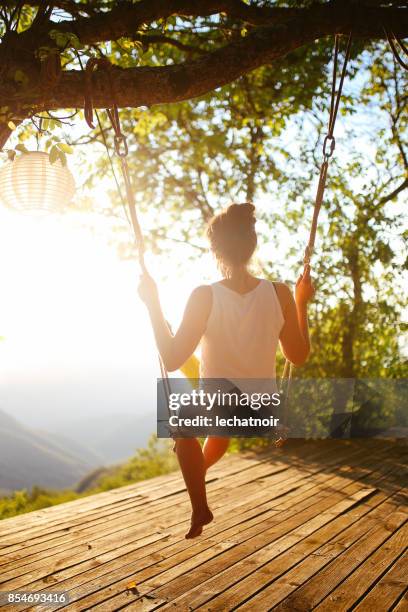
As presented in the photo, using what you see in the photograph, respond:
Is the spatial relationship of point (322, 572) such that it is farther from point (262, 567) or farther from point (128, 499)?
point (128, 499)

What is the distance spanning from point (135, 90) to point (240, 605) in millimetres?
2022

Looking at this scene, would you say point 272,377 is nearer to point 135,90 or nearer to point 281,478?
point 135,90

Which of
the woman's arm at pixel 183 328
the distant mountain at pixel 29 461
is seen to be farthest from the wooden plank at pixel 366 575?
the distant mountain at pixel 29 461

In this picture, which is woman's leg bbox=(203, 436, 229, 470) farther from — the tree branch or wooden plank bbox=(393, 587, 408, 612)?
the tree branch

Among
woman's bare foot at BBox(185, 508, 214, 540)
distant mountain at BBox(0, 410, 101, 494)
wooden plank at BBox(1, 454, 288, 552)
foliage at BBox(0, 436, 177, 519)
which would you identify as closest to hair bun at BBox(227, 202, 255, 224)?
woman's bare foot at BBox(185, 508, 214, 540)

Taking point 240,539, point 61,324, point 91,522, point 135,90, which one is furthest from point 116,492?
point 61,324

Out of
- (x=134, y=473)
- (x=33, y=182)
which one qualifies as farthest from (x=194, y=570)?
(x=134, y=473)

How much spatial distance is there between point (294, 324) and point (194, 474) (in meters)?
0.69

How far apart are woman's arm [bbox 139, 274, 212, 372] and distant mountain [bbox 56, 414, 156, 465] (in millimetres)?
35638

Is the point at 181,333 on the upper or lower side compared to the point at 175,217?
lower

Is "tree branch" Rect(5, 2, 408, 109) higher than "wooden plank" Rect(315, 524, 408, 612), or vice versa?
"tree branch" Rect(5, 2, 408, 109)

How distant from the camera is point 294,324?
2.46m

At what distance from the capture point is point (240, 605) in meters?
2.29

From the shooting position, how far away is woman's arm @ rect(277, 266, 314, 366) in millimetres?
2426
